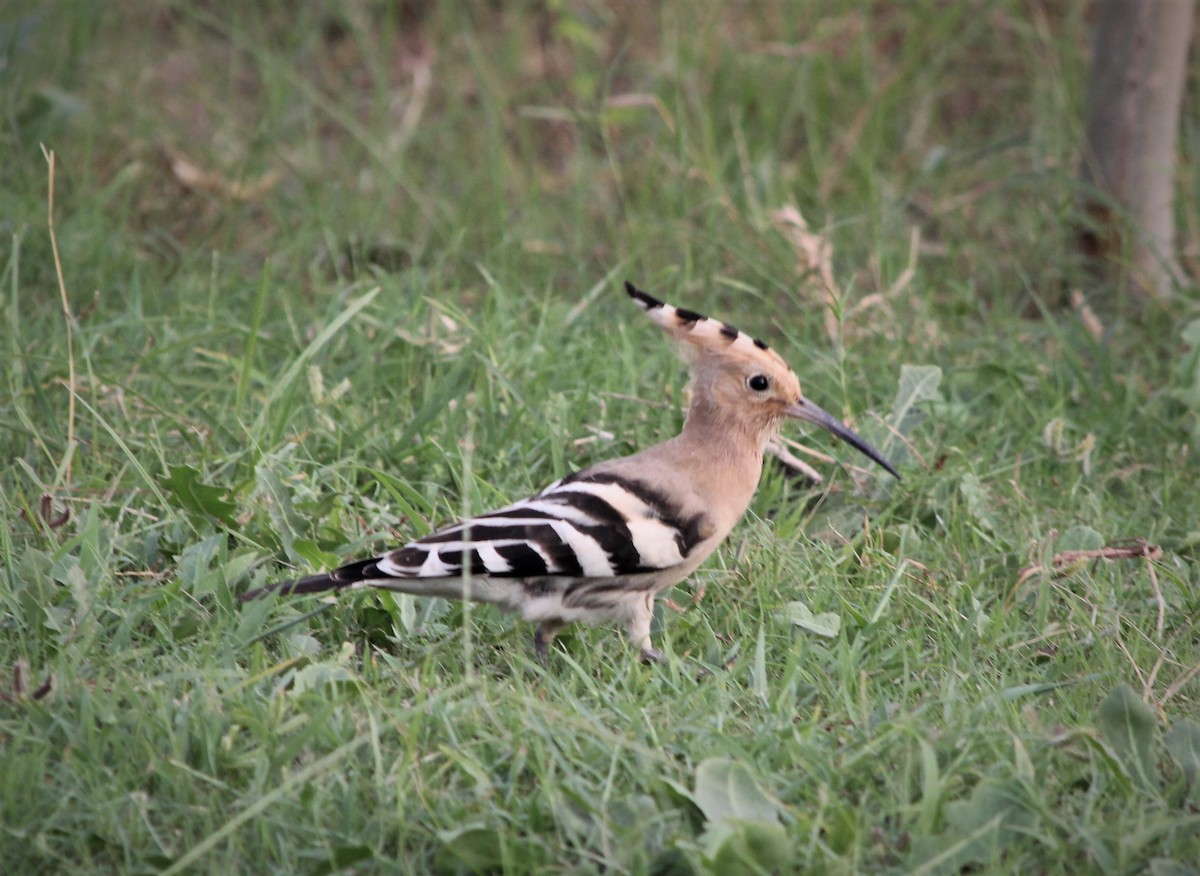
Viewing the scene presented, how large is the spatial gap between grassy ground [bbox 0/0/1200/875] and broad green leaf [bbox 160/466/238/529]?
18mm

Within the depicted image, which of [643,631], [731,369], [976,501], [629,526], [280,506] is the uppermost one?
[731,369]

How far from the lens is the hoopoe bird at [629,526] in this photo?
2686mm

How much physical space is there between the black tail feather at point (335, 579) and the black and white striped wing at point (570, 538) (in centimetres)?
2

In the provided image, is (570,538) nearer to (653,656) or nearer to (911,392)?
(653,656)

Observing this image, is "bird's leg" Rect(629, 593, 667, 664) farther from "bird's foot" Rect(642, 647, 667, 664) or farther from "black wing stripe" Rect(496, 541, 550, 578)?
"black wing stripe" Rect(496, 541, 550, 578)

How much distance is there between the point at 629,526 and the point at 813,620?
46cm

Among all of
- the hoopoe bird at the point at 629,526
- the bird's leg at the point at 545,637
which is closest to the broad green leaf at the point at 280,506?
the hoopoe bird at the point at 629,526

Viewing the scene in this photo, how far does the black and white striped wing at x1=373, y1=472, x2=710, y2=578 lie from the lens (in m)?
2.67

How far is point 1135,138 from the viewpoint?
4.76 meters

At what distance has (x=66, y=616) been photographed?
2.71 m

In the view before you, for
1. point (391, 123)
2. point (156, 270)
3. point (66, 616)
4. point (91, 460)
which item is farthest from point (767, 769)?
point (391, 123)

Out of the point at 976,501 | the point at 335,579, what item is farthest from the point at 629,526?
the point at 976,501

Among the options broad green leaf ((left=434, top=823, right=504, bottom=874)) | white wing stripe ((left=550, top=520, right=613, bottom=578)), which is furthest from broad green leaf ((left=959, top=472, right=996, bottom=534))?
broad green leaf ((left=434, top=823, right=504, bottom=874))

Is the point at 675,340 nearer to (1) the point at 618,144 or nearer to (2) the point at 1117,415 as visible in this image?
(2) the point at 1117,415
